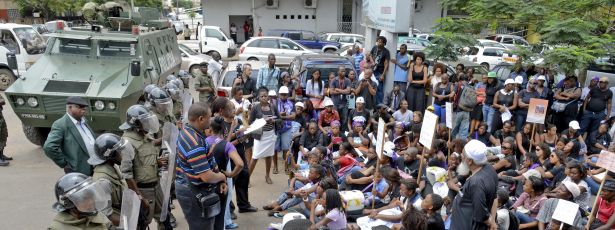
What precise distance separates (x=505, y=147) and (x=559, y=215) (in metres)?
2.32

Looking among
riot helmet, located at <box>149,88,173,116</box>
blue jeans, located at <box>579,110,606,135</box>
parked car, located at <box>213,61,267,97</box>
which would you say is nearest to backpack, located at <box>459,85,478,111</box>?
blue jeans, located at <box>579,110,606,135</box>

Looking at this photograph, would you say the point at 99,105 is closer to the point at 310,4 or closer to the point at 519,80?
the point at 519,80

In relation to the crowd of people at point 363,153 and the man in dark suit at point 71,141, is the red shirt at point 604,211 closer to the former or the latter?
the crowd of people at point 363,153

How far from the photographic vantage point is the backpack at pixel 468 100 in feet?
29.9

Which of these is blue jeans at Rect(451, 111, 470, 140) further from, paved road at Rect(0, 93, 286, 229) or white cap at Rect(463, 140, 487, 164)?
white cap at Rect(463, 140, 487, 164)

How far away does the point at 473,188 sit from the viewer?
14.5 ft

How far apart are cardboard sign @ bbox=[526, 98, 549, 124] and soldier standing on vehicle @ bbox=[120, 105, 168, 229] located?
6214 millimetres

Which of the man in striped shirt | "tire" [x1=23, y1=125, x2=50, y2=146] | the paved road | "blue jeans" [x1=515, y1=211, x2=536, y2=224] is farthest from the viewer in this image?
"tire" [x1=23, y1=125, x2=50, y2=146]

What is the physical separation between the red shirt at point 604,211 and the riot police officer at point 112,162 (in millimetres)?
5147

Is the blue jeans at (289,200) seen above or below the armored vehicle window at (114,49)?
below

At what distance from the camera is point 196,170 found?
14.0 ft

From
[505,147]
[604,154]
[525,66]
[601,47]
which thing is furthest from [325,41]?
[604,154]

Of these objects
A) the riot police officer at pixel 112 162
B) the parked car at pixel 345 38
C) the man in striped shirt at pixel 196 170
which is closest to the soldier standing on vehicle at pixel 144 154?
the riot police officer at pixel 112 162

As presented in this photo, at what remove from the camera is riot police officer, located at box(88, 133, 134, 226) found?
13.6 feet
